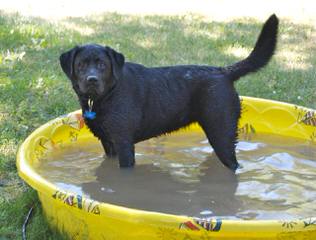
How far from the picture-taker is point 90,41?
8195 millimetres

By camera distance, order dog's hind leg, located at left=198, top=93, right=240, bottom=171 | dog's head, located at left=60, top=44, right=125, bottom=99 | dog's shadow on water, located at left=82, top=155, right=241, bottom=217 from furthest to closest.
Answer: dog's hind leg, located at left=198, top=93, right=240, bottom=171, dog's head, located at left=60, top=44, right=125, bottom=99, dog's shadow on water, located at left=82, top=155, right=241, bottom=217

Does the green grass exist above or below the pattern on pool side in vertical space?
below

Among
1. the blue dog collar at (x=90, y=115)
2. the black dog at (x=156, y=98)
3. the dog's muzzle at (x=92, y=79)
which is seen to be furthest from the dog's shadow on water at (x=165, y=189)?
the dog's muzzle at (x=92, y=79)

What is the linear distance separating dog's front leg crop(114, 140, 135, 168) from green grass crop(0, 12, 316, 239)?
29.4 inches

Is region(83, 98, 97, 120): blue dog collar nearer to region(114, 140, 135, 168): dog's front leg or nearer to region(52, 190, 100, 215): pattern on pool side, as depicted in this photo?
region(114, 140, 135, 168): dog's front leg

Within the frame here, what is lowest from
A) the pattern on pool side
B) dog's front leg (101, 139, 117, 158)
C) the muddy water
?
the muddy water

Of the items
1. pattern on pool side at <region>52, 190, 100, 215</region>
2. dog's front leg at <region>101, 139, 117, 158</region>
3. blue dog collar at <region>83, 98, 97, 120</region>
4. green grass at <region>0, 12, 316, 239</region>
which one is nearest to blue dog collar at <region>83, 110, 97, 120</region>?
blue dog collar at <region>83, 98, 97, 120</region>

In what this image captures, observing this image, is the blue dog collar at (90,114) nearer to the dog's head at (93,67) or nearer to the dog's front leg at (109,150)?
the dog's head at (93,67)

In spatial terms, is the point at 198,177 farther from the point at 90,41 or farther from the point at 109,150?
the point at 90,41

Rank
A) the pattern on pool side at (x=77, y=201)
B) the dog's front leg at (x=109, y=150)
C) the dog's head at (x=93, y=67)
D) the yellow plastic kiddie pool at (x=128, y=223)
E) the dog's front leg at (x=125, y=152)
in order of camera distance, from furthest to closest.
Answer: the dog's front leg at (x=109, y=150) < the dog's front leg at (x=125, y=152) < the dog's head at (x=93, y=67) < the pattern on pool side at (x=77, y=201) < the yellow plastic kiddie pool at (x=128, y=223)

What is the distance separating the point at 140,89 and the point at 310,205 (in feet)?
5.29

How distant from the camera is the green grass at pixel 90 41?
472cm

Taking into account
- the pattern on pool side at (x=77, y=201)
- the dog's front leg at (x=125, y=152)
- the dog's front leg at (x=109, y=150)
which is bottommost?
the dog's front leg at (x=109, y=150)

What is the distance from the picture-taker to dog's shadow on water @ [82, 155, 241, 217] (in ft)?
14.0
